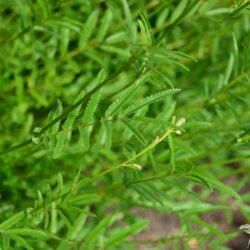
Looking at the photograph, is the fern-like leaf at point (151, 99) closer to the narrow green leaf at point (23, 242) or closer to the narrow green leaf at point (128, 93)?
the narrow green leaf at point (128, 93)

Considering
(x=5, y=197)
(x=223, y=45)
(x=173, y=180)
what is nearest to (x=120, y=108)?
(x=173, y=180)

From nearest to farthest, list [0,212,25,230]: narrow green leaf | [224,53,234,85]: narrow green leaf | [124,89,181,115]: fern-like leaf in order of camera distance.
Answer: [124,89,181,115]: fern-like leaf
[0,212,25,230]: narrow green leaf
[224,53,234,85]: narrow green leaf

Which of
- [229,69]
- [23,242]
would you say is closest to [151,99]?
[23,242]

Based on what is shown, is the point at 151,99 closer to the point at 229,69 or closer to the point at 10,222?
the point at 10,222

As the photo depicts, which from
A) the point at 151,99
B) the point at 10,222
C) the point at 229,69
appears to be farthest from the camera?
the point at 229,69

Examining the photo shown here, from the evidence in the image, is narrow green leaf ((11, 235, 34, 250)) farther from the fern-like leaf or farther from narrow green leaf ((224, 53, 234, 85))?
narrow green leaf ((224, 53, 234, 85))

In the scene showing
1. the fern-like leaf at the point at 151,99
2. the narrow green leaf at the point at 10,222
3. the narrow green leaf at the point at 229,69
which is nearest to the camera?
the fern-like leaf at the point at 151,99

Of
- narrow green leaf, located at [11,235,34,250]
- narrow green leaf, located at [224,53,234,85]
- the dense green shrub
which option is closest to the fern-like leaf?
the dense green shrub

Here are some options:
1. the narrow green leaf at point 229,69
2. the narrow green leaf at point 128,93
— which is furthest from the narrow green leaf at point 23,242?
the narrow green leaf at point 229,69
